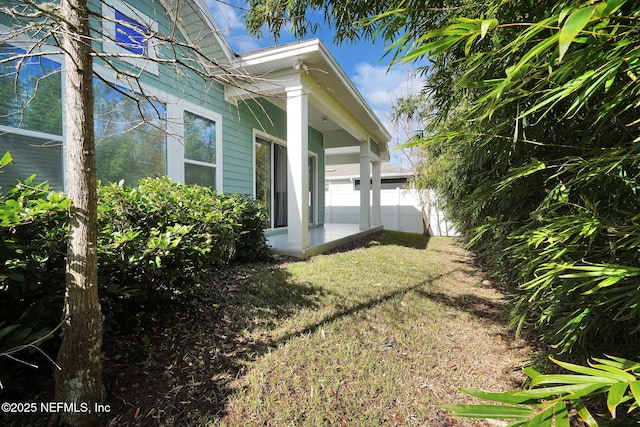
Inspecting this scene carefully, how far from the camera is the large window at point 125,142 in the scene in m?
3.80

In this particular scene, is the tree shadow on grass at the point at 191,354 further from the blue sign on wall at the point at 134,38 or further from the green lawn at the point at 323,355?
the blue sign on wall at the point at 134,38

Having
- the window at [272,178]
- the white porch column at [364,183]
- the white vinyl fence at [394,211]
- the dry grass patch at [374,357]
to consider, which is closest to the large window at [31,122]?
the dry grass patch at [374,357]

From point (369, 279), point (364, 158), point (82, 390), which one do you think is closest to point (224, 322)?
point (82, 390)

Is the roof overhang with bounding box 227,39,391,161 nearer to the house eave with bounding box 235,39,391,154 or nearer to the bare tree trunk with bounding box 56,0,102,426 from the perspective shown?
the house eave with bounding box 235,39,391,154

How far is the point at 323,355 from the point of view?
2281 millimetres

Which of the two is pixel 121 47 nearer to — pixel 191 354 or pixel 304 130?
pixel 191 354

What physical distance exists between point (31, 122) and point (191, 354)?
325 centimetres

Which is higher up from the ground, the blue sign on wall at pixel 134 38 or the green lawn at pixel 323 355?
the blue sign on wall at pixel 134 38

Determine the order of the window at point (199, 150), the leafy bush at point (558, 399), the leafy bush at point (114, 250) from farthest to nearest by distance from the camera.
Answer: the window at point (199, 150) → the leafy bush at point (114, 250) → the leafy bush at point (558, 399)

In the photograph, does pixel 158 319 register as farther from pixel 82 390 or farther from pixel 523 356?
pixel 523 356

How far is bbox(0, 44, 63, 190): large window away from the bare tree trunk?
82.6 inches

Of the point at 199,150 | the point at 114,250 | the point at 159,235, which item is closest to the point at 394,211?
the point at 199,150

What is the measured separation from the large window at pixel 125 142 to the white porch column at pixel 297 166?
2128 millimetres

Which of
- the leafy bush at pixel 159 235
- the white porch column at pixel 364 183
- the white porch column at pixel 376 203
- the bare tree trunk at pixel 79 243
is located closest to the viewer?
the bare tree trunk at pixel 79 243
